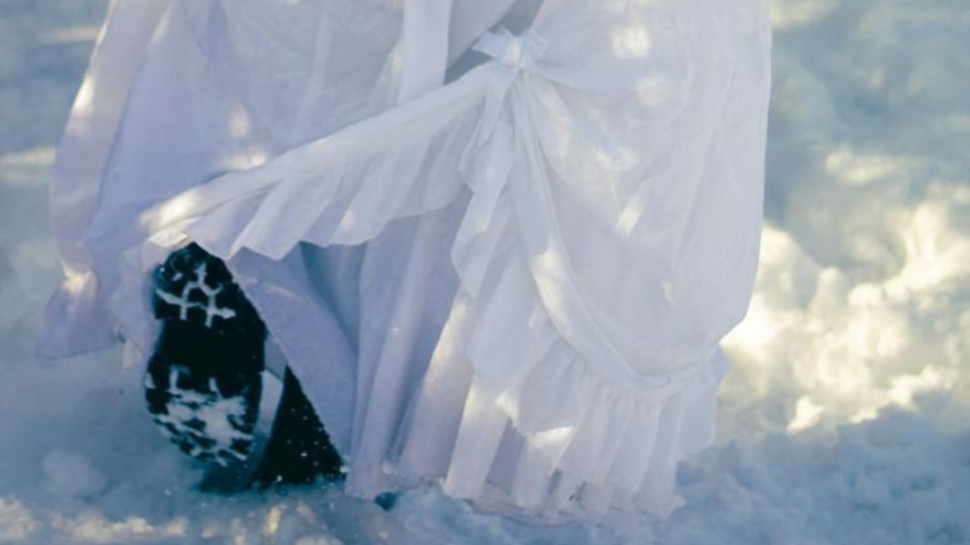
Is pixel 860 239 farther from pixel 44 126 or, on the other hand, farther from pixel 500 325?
pixel 44 126

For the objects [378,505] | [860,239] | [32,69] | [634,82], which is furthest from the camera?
[32,69]

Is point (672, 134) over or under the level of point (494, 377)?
over

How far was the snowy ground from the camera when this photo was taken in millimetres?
2391

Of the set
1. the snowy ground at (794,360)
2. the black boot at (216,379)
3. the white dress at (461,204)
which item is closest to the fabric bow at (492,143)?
the white dress at (461,204)

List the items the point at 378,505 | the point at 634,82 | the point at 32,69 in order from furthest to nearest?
the point at 32,69 < the point at 378,505 < the point at 634,82

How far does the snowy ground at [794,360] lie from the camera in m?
2.39

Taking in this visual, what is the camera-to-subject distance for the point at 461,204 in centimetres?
209

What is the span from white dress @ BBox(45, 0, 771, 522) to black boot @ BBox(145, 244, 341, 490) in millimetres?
43

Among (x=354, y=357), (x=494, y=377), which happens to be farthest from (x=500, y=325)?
(x=354, y=357)

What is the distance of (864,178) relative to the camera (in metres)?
3.34

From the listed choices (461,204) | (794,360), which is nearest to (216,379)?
(461,204)

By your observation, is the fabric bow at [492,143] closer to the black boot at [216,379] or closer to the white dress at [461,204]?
the white dress at [461,204]

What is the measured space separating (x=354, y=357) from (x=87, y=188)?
547mm

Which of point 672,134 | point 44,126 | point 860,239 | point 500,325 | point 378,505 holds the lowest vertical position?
point 378,505
